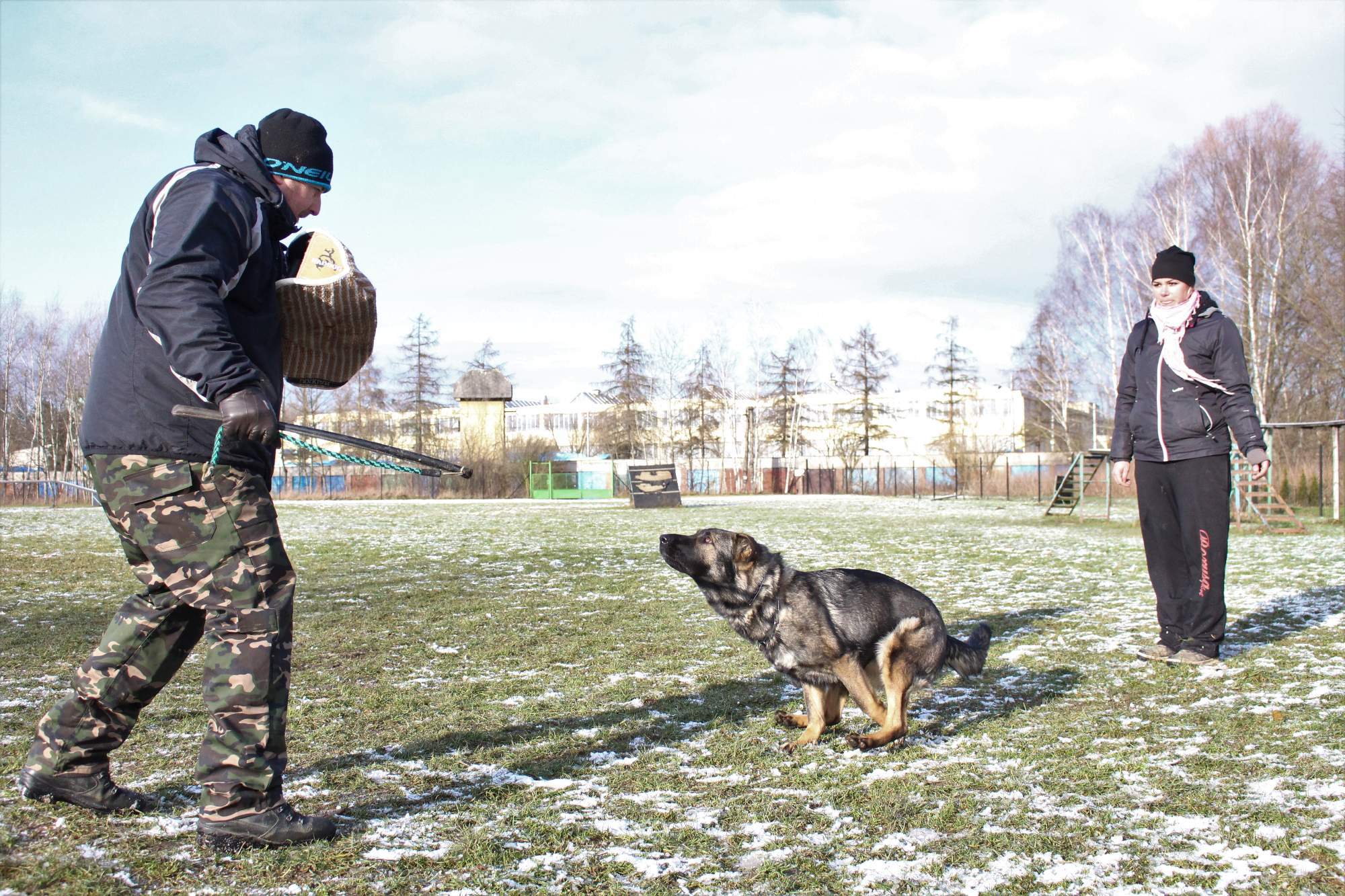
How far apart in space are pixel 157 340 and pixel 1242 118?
35938mm

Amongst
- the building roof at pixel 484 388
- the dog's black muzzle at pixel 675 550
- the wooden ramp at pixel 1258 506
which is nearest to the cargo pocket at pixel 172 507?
the dog's black muzzle at pixel 675 550

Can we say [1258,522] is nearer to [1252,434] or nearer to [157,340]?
[1252,434]

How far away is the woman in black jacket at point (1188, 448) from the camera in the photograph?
5.20 meters

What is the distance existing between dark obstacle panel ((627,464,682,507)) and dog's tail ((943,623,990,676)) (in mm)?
22253

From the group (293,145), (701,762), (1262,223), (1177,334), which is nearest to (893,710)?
(701,762)

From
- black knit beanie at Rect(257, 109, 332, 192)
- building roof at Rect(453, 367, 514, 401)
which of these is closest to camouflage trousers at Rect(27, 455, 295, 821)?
black knit beanie at Rect(257, 109, 332, 192)

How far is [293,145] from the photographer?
2.82m

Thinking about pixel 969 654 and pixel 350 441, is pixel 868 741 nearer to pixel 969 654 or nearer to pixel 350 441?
pixel 969 654

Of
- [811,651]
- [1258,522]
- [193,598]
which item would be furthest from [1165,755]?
[1258,522]

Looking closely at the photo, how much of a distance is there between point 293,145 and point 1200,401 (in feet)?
16.3

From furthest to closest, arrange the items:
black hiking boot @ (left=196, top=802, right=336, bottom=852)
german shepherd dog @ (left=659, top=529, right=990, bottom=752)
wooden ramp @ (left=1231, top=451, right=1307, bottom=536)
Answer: wooden ramp @ (left=1231, top=451, right=1307, bottom=536) < german shepherd dog @ (left=659, top=529, right=990, bottom=752) < black hiking boot @ (left=196, top=802, right=336, bottom=852)

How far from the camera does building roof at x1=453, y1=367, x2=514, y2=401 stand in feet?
139

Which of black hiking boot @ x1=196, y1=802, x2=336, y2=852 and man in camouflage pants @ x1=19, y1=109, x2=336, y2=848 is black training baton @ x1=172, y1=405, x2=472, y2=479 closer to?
man in camouflage pants @ x1=19, y1=109, x2=336, y2=848

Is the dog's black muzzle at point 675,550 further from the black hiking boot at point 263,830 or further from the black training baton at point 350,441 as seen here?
the black hiking boot at point 263,830
